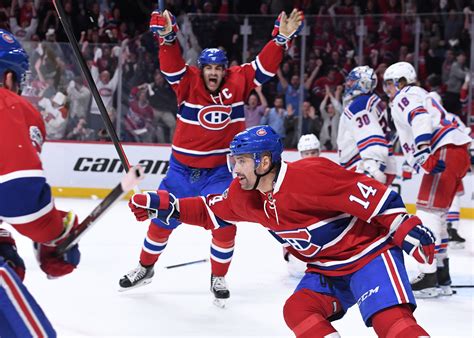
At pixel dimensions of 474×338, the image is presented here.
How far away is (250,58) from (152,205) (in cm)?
632

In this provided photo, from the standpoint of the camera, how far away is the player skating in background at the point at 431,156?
16.4ft

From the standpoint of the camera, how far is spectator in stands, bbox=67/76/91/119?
31.7 ft

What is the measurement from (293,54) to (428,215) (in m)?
4.63

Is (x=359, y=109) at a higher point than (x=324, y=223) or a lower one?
lower

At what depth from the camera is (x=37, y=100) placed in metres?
9.77

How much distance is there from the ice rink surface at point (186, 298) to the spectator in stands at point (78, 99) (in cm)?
308

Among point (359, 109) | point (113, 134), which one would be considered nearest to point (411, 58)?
point (359, 109)

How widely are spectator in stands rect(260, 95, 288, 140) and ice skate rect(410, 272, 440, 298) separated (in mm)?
4367

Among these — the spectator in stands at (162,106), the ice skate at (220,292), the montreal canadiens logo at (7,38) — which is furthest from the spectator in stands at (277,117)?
the montreal canadiens logo at (7,38)

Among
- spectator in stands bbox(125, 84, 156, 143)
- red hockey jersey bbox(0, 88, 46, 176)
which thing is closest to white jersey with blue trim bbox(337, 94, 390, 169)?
red hockey jersey bbox(0, 88, 46, 176)

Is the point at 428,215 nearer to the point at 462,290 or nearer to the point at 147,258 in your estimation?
the point at 462,290

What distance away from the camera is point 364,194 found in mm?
3059

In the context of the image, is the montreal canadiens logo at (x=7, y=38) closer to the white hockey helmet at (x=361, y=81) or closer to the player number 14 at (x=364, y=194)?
the player number 14 at (x=364, y=194)

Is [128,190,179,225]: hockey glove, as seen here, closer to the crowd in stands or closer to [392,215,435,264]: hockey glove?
[392,215,435,264]: hockey glove
